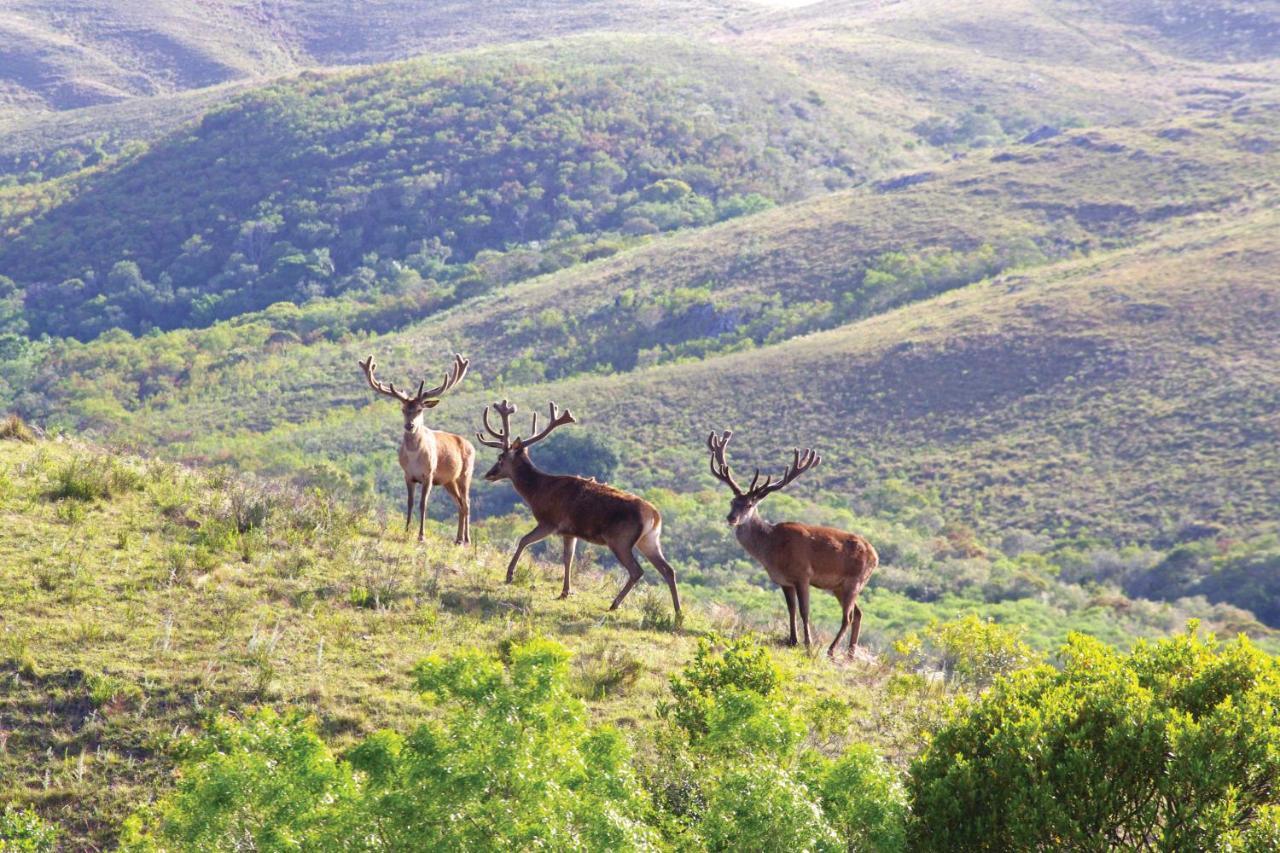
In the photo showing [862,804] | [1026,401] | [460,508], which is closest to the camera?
[862,804]

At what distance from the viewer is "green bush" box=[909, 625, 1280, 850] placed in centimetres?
767

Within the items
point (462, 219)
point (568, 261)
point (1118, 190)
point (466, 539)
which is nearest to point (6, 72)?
point (462, 219)

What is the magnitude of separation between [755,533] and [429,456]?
4.40 meters

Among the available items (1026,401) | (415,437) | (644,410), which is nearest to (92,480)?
(415,437)

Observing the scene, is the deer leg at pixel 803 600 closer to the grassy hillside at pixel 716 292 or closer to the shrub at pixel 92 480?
the shrub at pixel 92 480

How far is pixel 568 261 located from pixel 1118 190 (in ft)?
128

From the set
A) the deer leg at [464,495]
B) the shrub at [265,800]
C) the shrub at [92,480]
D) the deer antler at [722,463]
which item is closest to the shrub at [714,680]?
the shrub at [265,800]

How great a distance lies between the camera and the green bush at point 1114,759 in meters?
7.67

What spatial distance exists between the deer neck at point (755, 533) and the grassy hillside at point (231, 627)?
878 millimetres

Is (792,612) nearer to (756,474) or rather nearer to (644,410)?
(756,474)

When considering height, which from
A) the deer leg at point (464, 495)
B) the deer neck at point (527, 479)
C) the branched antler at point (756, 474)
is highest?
the branched antler at point (756, 474)

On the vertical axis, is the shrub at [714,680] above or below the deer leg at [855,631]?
above

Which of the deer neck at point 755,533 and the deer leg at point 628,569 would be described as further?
the deer neck at point 755,533

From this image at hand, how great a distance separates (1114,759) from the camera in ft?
26.5
